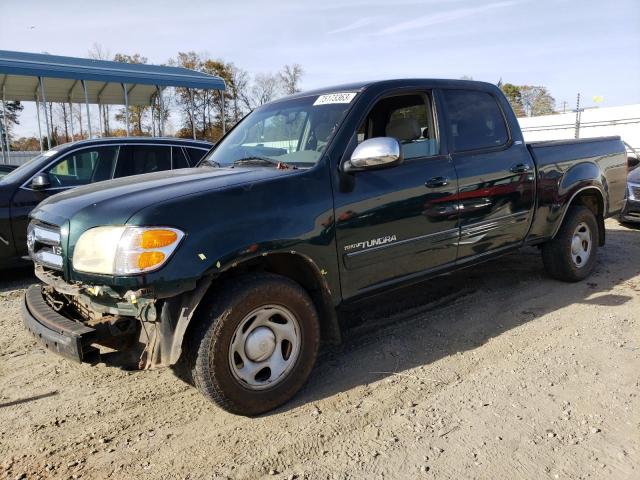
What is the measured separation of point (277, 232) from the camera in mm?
2896

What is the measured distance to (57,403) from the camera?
10.4 ft

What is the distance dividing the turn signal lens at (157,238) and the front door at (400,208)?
3.50ft

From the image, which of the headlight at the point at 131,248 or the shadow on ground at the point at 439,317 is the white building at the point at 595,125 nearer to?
the shadow on ground at the point at 439,317

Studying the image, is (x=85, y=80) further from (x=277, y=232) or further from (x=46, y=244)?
(x=277, y=232)

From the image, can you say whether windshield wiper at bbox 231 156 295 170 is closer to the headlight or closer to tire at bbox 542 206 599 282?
the headlight

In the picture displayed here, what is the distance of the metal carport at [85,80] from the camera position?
1423cm

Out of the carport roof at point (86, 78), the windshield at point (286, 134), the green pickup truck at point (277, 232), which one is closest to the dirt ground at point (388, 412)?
the green pickup truck at point (277, 232)

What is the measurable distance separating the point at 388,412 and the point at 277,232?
1248 millimetres

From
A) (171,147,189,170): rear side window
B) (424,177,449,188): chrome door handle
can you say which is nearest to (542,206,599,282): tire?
(424,177,449,188): chrome door handle

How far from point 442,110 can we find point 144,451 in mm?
3247

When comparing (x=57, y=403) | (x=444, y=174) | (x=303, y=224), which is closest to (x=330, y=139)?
(x=303, y=224)

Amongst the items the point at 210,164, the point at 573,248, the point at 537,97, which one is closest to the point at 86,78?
the point at 210,164

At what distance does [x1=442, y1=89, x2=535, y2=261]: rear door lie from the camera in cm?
405

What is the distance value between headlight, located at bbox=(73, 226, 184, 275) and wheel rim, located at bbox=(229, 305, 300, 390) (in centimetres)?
60
